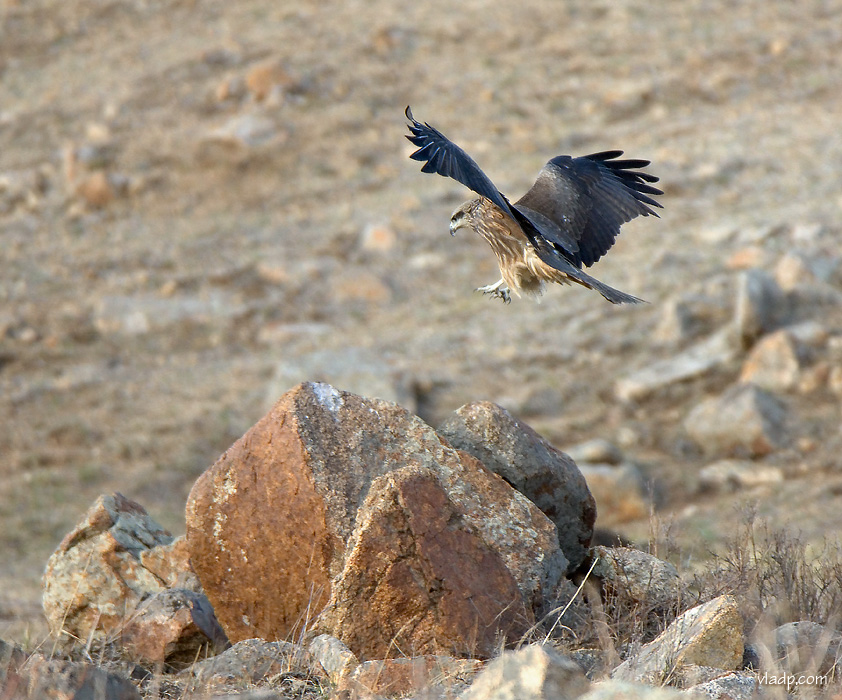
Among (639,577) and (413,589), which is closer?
(413,589)

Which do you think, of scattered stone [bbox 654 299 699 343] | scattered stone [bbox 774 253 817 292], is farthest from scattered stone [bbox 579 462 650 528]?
scattered stone [bbox 774 253 817 292]

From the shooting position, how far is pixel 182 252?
13492 mm

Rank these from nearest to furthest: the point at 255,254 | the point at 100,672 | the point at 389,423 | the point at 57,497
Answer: the point at 100,672
the point at 389,423
the point at 57,497
the point at 255,254

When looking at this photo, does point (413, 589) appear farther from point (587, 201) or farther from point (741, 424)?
point (741, 424)

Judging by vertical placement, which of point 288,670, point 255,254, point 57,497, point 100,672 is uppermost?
point 100,672

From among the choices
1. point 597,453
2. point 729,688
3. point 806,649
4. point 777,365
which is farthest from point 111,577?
point 777,365

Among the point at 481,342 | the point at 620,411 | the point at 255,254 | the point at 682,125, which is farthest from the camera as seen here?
the point at 682,125

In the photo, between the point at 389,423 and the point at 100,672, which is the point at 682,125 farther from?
→ the point at 100,672

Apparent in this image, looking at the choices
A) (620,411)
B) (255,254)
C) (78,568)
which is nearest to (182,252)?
(255,254)

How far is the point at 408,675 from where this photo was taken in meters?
3.61

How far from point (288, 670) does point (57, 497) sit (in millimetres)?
6645

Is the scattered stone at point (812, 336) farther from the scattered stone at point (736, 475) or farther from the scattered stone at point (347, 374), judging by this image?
the scattered stone at point (347, 374)

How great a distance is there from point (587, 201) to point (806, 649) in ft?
9.22

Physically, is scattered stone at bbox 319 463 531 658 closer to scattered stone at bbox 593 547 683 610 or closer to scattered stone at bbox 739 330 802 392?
scattered stone at bbox 593 547 683 610
